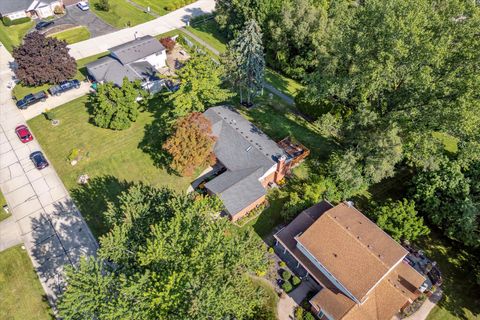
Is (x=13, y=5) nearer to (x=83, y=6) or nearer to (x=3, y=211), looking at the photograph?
(x=83, y=6)

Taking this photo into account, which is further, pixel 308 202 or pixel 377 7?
pixel 308 202

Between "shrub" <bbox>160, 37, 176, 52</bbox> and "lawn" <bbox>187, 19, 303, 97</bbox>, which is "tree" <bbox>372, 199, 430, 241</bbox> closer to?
"lawn" <bbox>187, 19, 303, 97</bbox>

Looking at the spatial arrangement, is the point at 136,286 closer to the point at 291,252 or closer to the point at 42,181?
the point at 291,252

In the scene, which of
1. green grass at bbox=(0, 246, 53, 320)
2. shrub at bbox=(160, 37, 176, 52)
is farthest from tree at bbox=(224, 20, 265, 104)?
green grass at bbox=(0, 246, 53, 320)

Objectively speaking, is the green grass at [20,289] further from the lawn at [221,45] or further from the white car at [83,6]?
the white car at [83,6]

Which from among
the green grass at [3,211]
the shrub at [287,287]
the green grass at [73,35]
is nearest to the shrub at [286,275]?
the shrub at [287,287]

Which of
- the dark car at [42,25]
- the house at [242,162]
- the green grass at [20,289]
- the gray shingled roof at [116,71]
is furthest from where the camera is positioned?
the dark car at [42,25]

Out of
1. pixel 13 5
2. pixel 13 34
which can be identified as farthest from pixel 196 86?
pixel 13 5

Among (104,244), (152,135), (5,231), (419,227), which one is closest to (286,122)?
(152,135)
